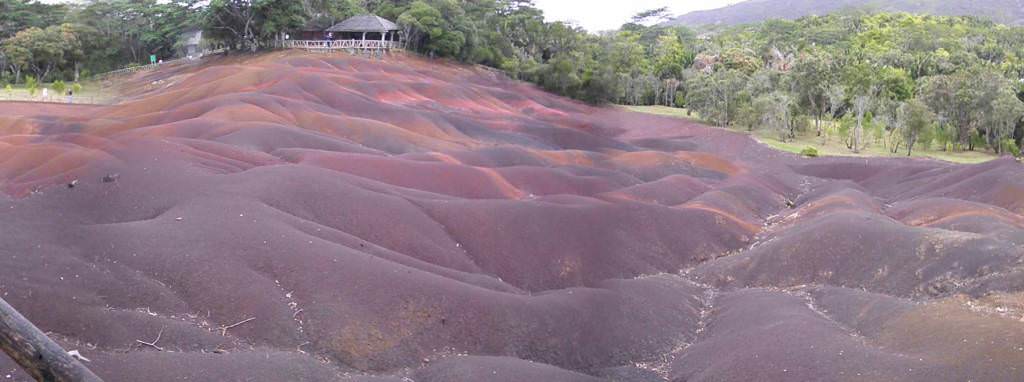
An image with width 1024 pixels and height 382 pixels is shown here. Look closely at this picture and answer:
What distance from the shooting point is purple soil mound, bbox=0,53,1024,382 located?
1805cm

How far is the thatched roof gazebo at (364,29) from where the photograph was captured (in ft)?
269

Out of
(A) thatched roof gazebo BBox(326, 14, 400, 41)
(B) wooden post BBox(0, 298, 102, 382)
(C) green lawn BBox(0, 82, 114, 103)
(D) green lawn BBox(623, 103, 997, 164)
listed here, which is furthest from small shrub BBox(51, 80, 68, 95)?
(B) wooden post BBox(0, 298, 102, 382)

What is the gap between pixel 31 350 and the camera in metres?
8.90

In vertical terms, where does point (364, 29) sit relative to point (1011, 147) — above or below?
above

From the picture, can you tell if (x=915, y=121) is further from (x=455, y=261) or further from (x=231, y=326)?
(x=231, y=326)

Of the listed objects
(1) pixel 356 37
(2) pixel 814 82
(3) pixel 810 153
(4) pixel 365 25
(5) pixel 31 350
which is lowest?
(3) pixel 810 153

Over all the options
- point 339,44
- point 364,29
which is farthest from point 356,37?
point 339,44

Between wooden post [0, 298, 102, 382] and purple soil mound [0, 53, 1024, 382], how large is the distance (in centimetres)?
597

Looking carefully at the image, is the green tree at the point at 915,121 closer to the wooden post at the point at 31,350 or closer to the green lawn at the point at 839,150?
the green lawn at the point at 839,150

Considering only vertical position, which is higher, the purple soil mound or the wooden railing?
the wooden railing

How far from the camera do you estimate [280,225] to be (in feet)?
76.3

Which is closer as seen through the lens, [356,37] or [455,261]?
[455,261]

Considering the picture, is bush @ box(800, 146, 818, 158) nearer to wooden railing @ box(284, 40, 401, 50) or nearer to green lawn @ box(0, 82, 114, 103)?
wooden railing @ box(284, 40, 401, 50)

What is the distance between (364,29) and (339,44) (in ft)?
9.92
